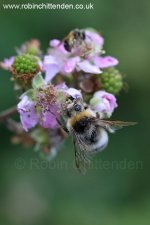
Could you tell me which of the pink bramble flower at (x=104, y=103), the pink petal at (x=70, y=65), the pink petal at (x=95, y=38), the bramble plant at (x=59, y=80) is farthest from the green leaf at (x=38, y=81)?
the pink petal at (x=95, y=38)

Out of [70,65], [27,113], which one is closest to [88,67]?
[70,65]

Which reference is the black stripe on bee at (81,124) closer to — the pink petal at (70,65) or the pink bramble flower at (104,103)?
the pink bramble flower at (104,103)

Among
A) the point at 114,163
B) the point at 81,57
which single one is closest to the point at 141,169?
the point at 114,163

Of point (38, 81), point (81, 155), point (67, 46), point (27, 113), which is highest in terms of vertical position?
point (67, 46)

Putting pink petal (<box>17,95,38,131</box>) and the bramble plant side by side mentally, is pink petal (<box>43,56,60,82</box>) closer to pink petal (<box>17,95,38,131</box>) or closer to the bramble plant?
the bramble plant

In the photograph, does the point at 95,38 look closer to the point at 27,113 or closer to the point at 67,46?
the point at 67,46

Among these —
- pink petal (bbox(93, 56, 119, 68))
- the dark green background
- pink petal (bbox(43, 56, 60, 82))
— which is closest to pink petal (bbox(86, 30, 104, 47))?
pink petal (bbox(93, 56, 119, 68))

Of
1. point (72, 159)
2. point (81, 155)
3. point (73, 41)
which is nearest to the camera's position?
point (81, 155)

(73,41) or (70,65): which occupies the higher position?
(73,41)

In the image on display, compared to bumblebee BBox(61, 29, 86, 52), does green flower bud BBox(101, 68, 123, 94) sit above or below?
below
